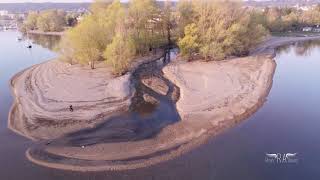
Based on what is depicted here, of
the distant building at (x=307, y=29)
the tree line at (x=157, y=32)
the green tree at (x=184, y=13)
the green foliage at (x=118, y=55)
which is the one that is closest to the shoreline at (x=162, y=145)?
the green foliage at (x=118, y=55)

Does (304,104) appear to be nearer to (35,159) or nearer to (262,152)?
Answer: (262,152)

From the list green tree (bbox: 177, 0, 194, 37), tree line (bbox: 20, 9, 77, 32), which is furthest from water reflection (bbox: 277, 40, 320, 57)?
tree line (bbox: 20, 9, 77, 32)

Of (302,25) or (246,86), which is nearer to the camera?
(246,86)

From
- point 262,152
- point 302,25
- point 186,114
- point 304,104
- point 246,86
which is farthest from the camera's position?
point 302,25

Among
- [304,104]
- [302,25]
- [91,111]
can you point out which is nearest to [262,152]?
[304,104]

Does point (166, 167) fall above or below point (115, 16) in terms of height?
below

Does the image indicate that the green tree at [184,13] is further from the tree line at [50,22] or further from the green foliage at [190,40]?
the tree line at [50,22]

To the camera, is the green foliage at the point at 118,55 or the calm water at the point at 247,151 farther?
the green foliage at the point at 118,55

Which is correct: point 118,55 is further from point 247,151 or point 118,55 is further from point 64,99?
point 247,151

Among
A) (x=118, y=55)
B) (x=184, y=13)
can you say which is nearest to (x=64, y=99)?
(x=118, y=55)
